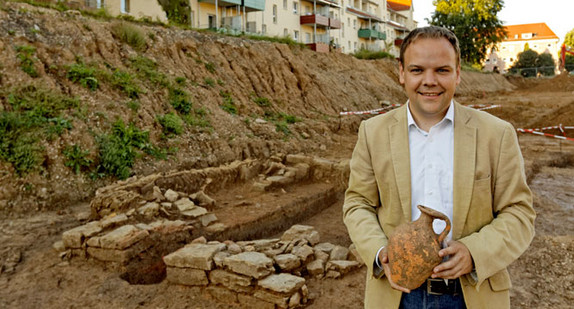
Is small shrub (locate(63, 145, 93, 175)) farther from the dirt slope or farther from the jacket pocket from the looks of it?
the jacket pocket

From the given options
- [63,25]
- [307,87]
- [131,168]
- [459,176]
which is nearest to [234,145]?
[131,168]

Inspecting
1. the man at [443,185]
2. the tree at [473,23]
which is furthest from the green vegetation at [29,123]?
the tree at [473,23]

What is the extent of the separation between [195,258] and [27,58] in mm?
7626

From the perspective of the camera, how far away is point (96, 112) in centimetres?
979

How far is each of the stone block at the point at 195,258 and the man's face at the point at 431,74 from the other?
385cm

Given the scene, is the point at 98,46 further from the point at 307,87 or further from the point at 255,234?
the point at 307,87

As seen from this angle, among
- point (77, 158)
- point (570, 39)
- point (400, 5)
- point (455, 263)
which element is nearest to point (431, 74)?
point (455, 263)

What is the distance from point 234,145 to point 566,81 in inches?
1299

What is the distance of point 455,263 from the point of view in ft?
5.83

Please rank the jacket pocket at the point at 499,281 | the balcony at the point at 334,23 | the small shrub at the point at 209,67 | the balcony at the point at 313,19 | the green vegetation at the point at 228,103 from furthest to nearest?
1. the balcony at the point at 334,23
2. the balcony at the point at 313,19
3. the small shrub at the point at 209,67
4. the green vegetation at the point at 228,103
5. the jacket pocket at the point at 499,281

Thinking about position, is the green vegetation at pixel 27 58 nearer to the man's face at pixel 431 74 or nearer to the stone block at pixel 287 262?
the stone block at pixel 287 262

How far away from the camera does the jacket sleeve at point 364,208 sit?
1.97 m

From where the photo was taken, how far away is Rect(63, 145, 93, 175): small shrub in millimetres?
8570

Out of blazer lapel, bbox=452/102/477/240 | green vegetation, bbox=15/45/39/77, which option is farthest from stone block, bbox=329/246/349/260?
green vegetation, bbox=15/45/39/77
